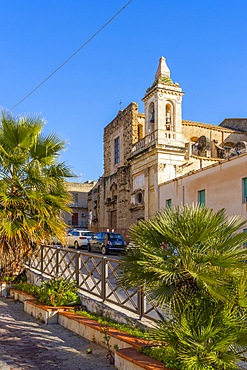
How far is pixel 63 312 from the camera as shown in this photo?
312 inches

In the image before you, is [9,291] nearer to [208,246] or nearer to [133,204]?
[208,246]

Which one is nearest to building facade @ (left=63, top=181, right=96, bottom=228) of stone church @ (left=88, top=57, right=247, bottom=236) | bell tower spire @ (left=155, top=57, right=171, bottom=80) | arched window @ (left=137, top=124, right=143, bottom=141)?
stone church @ (left=88, top=57, right=247, bottom=236)

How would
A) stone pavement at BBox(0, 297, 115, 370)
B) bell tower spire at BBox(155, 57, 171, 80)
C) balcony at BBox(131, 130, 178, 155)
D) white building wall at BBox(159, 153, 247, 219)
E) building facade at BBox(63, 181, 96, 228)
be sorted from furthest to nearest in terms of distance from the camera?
building facade at BBox(63, 181, 96, 228) → bell tower spire at BBox(155, 57, 171, 80) → balcony at BBox(131, 130, 178, 155) → white building wall at BBox(159, 153, 247, 219) → stone pavement at BBox(0, 297, 115, 370)

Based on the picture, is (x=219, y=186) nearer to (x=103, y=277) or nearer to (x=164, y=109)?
(x=164, y=109)

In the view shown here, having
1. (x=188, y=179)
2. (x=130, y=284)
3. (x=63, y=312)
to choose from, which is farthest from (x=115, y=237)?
(x=130, y=284)

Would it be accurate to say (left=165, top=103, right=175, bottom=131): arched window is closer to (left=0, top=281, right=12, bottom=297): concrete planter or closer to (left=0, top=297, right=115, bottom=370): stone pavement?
(left=0, top=281, right=12, bottom=297): concrete planter

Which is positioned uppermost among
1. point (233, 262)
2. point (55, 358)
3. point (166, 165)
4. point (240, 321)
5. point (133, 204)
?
point (166, 165)

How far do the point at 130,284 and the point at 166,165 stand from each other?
24.5 metres

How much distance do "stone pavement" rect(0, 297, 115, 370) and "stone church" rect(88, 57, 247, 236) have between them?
20837 millimetres

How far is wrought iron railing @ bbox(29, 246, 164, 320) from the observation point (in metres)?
6.46

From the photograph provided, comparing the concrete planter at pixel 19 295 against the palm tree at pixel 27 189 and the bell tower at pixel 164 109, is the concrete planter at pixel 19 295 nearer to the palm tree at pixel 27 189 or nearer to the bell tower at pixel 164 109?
the palm tree at pixel 27 189

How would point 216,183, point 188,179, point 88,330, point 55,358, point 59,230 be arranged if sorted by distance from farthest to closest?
point 188,179 < point 216,183 < point 59,230 < point 88,330 < point 55,358

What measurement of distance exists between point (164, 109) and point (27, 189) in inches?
791

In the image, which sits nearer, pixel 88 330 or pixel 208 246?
pixel 208 246
